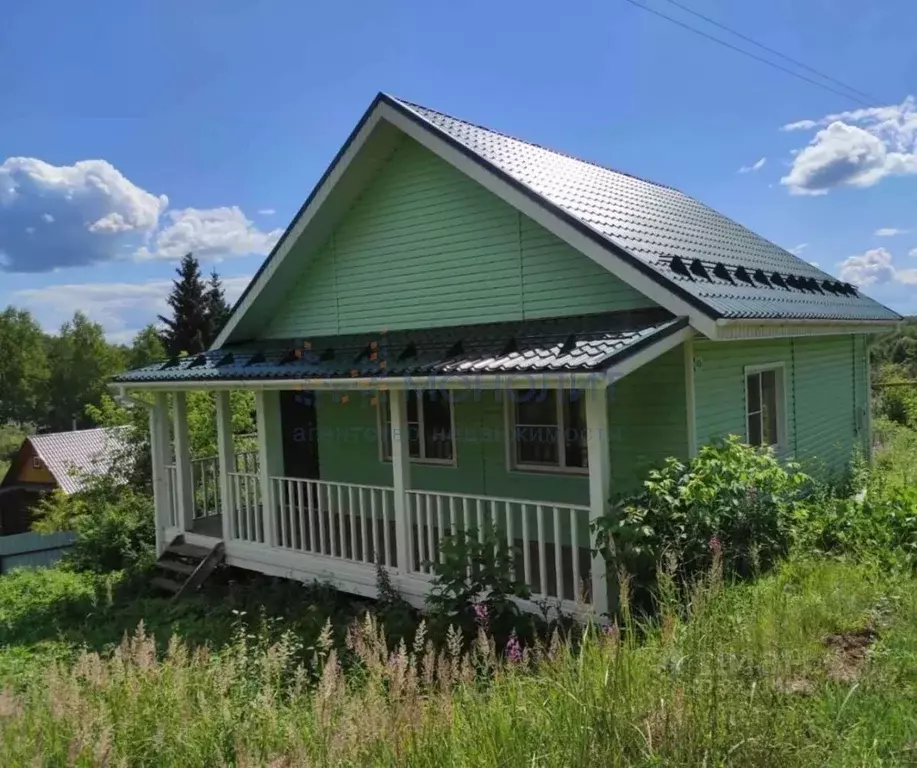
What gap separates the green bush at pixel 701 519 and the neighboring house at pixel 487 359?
1.25 ft

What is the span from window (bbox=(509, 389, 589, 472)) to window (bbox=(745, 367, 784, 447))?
234 centimetres

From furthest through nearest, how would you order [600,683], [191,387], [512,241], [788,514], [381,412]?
[381,412] < [191,387] < [512,241] < [788,514] < [600,683]

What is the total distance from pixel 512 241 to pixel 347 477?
190 inches

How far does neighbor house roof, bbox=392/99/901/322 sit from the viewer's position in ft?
26.0

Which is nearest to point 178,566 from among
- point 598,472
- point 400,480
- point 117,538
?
point 117,538

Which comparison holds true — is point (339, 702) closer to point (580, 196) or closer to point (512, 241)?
point (512, 241)

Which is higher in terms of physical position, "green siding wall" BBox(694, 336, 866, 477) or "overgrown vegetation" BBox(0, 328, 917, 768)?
"green siding wall" BBox(694, 336, 866, 477)

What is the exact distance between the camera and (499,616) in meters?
6.18

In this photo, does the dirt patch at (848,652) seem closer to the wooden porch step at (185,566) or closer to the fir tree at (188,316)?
the wooden porch step at (185,566)

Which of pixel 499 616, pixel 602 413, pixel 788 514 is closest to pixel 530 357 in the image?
pixel 602 413

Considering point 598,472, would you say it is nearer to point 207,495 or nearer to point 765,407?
point 765,407

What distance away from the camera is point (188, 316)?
1554 inches

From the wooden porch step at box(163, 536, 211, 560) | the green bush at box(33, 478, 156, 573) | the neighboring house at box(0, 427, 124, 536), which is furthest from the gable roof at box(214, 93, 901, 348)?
the neighboring house at box(0, 427, 124, 536)

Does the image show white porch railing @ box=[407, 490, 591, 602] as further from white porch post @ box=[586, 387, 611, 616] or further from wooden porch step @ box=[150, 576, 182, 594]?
wooden porch step @ box=[150, 576, 182, 594]
